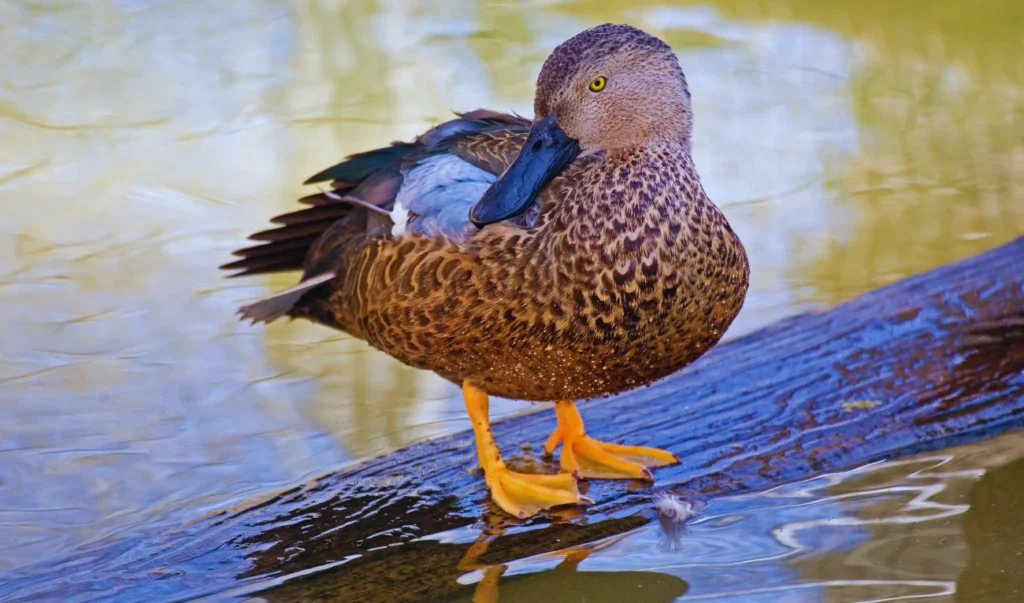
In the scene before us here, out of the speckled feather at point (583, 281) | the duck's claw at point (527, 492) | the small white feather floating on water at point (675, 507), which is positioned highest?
the speckled feather at point (583, 281)

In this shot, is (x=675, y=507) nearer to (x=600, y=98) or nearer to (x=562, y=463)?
(x=562, y=463)

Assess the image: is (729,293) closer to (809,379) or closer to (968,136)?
(809,379)

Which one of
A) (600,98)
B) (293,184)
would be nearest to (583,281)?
(600,98)

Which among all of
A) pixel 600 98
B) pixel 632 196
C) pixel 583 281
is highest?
pixel 600 98

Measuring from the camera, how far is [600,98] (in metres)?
2.87

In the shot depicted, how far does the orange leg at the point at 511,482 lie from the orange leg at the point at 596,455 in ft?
0.32

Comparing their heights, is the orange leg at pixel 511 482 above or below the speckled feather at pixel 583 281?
below

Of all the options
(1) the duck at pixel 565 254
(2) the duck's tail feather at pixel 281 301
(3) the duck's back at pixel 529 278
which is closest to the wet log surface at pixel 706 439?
(1) the duck at pixel 565 254

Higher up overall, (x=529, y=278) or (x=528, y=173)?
(x=528, y=173)

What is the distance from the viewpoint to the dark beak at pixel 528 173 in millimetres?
2734

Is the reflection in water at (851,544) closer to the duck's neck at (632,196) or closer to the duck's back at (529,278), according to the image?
the duck's back at (529,278)

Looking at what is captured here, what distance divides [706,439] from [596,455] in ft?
0.96

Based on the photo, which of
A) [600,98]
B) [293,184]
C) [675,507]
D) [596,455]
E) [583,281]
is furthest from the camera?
[293,184]

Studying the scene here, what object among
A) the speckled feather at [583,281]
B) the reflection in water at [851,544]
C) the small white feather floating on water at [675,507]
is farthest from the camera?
the small white feather floating on water at [675,507]
